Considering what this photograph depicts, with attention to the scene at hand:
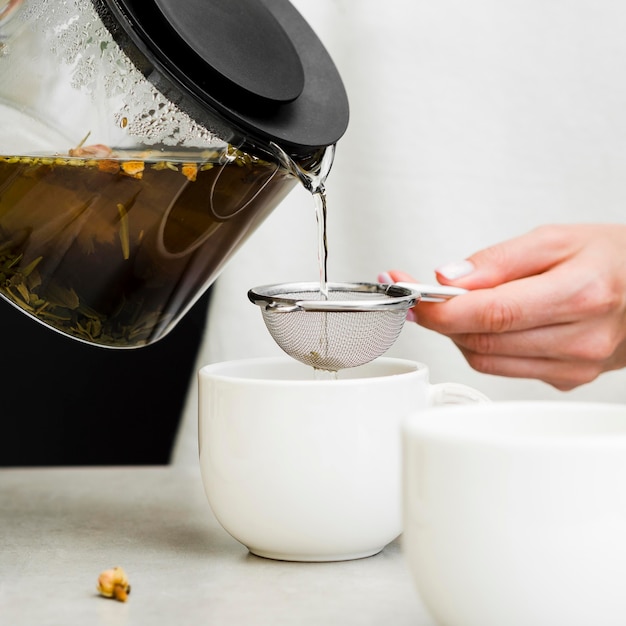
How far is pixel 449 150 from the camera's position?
3.84ft

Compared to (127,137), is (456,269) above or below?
below

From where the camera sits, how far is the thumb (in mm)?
841

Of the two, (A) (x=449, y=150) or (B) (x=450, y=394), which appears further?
(A) (x=449, y=150)

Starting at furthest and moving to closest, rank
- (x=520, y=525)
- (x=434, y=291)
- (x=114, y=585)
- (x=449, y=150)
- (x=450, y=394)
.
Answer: (x=449, y=150)
(x=434, y=291)
(x=450, y=394)
(x=114, y=585)
(x=520, y=525)

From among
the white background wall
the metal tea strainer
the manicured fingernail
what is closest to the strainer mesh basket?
the metal tea strainer

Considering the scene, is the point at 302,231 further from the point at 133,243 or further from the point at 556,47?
the point at 133,243

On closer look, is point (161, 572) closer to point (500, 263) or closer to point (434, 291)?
point (434, 291)

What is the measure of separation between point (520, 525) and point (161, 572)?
27 centimetres

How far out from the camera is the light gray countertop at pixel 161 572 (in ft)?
1.74

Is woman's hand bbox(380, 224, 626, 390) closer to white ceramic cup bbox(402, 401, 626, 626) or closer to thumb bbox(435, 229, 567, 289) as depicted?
thumb bbox(435, 229, 567, 289)

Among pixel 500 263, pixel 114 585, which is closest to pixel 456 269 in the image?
pixel 500 263

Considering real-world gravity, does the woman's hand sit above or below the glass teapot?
below

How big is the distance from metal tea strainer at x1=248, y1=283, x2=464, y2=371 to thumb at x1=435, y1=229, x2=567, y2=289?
107 millimetres

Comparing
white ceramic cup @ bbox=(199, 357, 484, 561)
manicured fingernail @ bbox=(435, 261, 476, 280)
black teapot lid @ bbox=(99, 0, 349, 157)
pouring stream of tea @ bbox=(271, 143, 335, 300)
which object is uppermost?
black teapot lid @ bbox=(99, 0, 349, 157)
